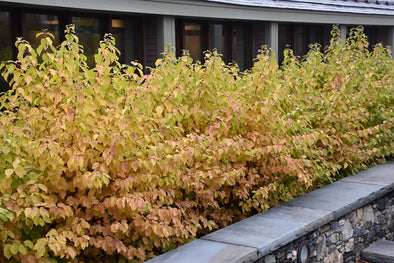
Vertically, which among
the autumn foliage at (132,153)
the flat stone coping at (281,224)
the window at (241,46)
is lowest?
the flat stone coping at (281,224)

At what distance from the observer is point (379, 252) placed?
17.0ft

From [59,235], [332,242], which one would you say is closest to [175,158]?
[59,235]

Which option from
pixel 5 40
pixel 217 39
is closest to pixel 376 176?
pixel 5 40

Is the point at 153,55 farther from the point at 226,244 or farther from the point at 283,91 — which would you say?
the point at 226,244

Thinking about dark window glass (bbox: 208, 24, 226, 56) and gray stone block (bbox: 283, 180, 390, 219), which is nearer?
gray stone block (bbox: 283, 180, 390, 219)

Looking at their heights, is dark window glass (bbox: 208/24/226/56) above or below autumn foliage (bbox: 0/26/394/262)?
above

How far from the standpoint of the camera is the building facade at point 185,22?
926 centimetres

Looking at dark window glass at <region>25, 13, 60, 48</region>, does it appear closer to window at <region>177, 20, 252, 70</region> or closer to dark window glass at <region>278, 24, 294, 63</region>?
window at <region>177, 20, 252, 70</region>

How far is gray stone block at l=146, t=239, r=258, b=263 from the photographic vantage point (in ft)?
12.0

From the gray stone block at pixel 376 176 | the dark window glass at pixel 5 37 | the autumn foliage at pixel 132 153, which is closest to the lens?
the autumn foliage at pixel 132 153

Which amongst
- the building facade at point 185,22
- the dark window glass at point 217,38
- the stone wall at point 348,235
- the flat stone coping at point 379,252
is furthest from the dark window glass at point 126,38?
the flat stone coping at point 379,252

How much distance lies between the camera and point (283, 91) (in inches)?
202

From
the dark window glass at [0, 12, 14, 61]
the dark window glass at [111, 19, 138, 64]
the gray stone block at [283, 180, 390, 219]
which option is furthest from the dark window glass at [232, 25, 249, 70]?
the gray stone block at [283, 180, 390, 219]

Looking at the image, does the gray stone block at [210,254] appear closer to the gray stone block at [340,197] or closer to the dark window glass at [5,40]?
the gray stone block at [340,197]
